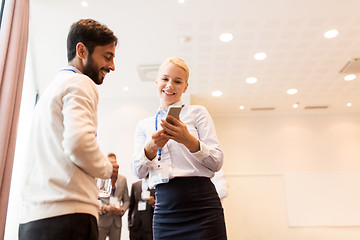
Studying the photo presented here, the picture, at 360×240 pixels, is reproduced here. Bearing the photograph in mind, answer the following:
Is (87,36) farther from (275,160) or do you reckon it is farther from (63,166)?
(275,160)

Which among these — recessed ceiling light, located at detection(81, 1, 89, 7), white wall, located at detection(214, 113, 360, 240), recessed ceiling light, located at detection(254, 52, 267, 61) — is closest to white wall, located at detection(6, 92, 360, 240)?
white wall, located at detection(214, 113, 360, 240)

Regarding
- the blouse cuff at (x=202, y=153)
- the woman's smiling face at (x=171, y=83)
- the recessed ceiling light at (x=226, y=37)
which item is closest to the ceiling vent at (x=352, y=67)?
the recessed ceiling light at (x=226, y=37)

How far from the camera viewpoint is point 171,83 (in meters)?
1.41

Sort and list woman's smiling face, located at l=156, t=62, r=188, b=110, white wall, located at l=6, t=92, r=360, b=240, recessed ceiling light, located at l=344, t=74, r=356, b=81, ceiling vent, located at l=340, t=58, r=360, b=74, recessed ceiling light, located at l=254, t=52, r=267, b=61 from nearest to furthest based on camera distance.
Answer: woman's smiling face, located at l=156, t=62, r=188, b=110, recessed ceiling light, located at l=254, t=52, r=267, b=61, ceiling vent, located at l=340, t=58, r=360, b=74, recessed ceiling light, located at l=344, t=74, r=356, b=81, white wall, located at l=6, t=92, r=360, b=240

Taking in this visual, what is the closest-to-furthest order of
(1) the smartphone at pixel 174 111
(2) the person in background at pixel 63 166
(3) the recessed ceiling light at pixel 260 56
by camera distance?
(2) the person in background at pixel 63 166
(1) the smartphone at pixel 174 111
(3) the recessed ceiling light at pixel 260 56

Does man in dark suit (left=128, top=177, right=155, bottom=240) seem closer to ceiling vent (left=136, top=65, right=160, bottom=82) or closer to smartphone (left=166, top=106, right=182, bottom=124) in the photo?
ceiling vent (left=136, top=65, right=160, bottom=82)

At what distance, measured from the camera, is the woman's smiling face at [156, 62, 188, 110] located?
1.41 m

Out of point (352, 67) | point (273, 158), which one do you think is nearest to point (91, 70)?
point (352, 67)

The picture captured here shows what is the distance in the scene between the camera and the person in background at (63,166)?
35.3 inches

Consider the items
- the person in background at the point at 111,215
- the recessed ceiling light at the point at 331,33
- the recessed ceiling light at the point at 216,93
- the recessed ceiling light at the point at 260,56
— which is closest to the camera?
the person in background at the point at 111,215

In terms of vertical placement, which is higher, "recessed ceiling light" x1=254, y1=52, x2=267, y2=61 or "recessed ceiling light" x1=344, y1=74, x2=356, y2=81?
"recessed ceiling light" x1=254, y1=52, x2=267, y2=61

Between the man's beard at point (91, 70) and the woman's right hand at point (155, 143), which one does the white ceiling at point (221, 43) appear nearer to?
the man's beard at point (91, 70)

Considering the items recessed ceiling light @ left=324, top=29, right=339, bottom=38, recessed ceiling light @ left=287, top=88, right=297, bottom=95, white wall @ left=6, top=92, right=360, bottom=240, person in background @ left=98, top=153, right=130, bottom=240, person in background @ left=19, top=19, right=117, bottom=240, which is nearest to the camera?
person in background @ left=19, top=19, right=117, bottom=240

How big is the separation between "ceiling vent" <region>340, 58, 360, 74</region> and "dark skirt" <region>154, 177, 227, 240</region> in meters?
4.80
